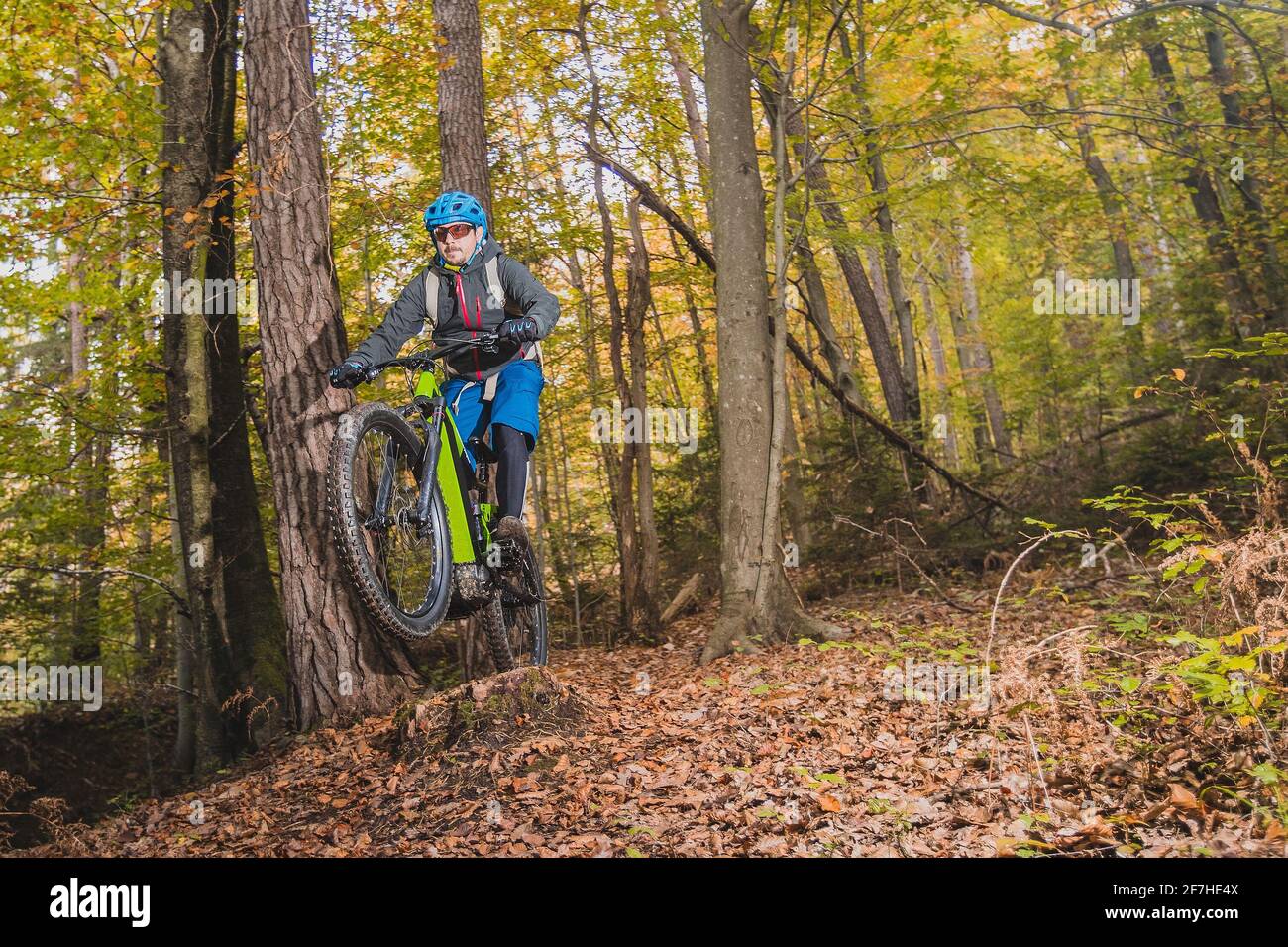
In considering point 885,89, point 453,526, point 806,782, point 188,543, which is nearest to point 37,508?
point 188,543

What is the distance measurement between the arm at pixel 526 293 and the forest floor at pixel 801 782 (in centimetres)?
228

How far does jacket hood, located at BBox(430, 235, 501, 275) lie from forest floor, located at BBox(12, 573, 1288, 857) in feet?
8.45

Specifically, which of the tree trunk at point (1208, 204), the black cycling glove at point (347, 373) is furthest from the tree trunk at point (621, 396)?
the tree trunk at point (1208, 204)

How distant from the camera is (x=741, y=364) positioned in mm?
7449

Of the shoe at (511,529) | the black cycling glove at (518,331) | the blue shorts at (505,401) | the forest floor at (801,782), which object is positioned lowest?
the forest floor at (801,782)

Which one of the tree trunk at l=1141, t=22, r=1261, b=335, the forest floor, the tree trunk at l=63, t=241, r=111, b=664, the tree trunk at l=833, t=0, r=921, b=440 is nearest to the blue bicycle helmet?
the forest floor

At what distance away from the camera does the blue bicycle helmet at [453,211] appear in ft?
16.5

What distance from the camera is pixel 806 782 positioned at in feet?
13.7

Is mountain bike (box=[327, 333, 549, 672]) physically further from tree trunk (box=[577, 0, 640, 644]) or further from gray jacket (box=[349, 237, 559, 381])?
tree trunk (box=[577, 0, 640, 644])

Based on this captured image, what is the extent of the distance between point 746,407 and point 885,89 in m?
10.8

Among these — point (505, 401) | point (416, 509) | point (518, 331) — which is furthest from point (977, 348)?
point (416, 509)

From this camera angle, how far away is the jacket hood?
17.2ft

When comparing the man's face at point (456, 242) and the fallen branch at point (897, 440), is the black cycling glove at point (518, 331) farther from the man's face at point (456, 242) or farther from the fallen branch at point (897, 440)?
the fallen branch at point (897, 440)

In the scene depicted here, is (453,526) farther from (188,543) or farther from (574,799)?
(188,543)
